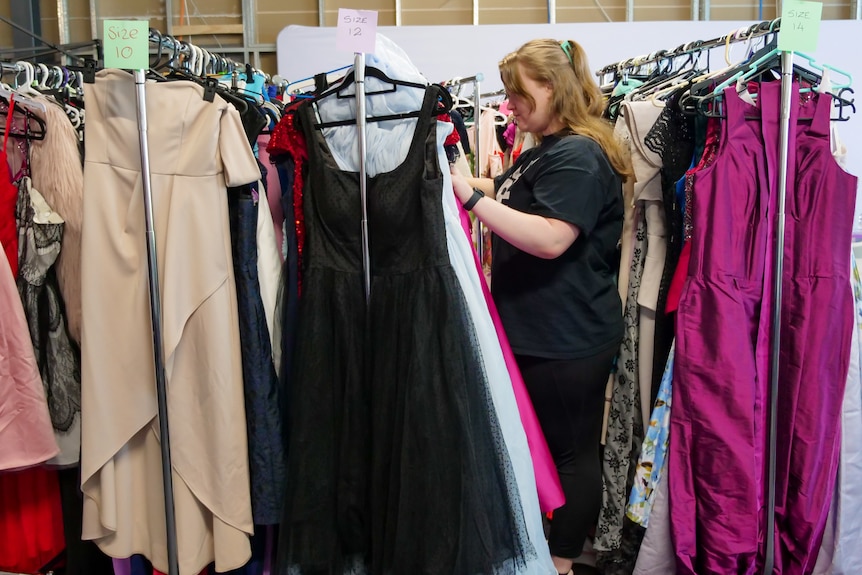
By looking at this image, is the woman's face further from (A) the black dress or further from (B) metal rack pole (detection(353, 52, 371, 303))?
(B) metal rack pole (detection(353, 52, 371, 303))

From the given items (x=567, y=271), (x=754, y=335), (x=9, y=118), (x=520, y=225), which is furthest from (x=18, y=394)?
(x=754, y=335)

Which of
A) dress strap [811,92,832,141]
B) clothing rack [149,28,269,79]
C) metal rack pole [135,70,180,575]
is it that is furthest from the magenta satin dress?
clothing rack [149,28,269,79]

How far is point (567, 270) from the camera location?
1646 mm

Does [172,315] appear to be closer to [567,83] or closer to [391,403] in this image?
[391,403]

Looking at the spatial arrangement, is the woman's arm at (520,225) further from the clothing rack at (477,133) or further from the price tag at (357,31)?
the clothing rack at (477,133)

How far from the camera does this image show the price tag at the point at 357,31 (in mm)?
1326

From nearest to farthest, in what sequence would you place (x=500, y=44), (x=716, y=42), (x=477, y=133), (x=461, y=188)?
(x=461, y=188), (x=716, y=42), (x=477, y=133), (x=500, y=44)

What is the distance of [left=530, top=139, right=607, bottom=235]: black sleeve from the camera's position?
4.99 feet

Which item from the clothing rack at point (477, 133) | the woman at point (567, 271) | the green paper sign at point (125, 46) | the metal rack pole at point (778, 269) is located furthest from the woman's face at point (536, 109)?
the green paper sign at point (125, 46)

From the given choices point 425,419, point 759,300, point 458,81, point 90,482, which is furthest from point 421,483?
point 458,81

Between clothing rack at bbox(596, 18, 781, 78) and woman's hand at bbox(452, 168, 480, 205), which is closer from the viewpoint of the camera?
woman's hand at bbox(452, 168, 480, 205)

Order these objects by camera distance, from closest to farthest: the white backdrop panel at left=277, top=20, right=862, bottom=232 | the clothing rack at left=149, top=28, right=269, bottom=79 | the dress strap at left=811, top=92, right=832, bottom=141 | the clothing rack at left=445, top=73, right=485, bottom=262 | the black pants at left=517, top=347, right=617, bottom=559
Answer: the dress strap at left=811, top=92, right=832, bottom=141 < the black pants at left=517, top=347, right=617, bottom=559 < the clothing rack at left=149, top=28, right=269, bottom=79 < the clothing rack at left=445, top=73, right=485, bottom=262 < the white backdrop panel at left=277, top=20, right=862, bottom=232

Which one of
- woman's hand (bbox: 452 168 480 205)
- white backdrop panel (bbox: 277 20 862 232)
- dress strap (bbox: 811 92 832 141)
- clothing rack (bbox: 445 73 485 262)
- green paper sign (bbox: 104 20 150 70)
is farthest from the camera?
white backdrop panel (bbox: 277 20 862 232)

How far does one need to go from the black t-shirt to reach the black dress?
1.08 feet
